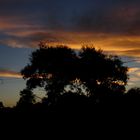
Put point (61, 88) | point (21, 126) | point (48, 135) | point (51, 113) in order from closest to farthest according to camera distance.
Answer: point (48, 135), point (21, 126), point (51, 113), point (61, 88)

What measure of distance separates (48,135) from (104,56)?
48.0 metres

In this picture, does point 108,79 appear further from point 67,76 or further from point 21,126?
point 21,126

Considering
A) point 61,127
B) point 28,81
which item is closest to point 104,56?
point 28,81

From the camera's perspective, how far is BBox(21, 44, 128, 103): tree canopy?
74562 millimetres

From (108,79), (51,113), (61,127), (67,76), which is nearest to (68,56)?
(67,76)

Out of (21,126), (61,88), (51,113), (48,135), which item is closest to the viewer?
(48,135)

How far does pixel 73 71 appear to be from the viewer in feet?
247

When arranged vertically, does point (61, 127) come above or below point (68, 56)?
below

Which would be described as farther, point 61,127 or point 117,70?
point 117,70

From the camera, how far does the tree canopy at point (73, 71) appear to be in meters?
74.6

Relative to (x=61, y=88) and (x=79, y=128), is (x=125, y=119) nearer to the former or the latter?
(x=79, y=128)

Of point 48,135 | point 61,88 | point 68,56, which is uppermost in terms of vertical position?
point 68,56

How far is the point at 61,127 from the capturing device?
32.2 metres

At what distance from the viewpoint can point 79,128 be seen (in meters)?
31.4
